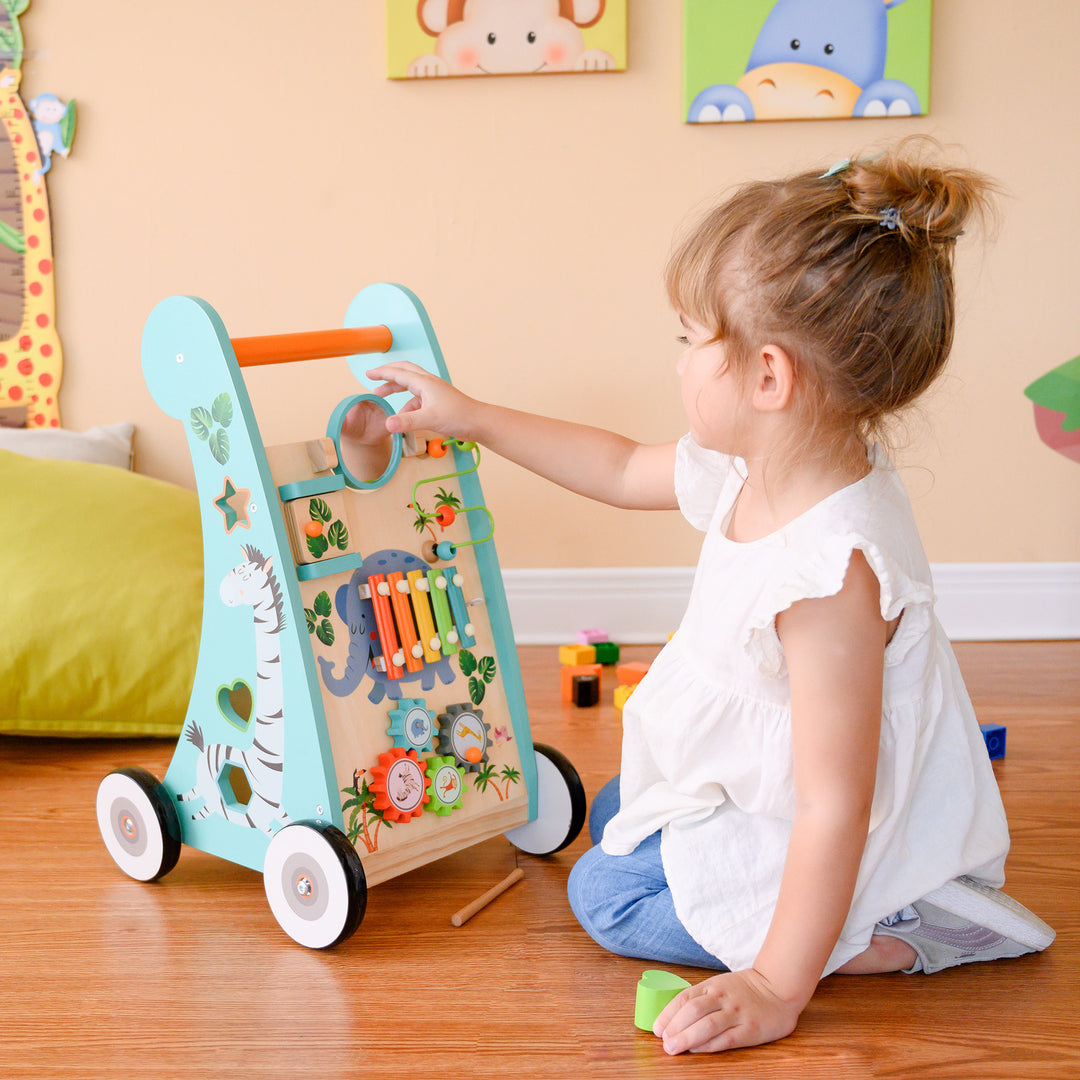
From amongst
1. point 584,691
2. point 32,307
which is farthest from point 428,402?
point 32,307

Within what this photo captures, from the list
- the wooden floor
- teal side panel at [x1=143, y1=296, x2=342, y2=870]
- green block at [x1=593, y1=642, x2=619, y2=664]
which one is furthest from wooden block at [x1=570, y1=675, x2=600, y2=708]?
teal side panel at [x1=143, y1=296, x2=342, y2=870]

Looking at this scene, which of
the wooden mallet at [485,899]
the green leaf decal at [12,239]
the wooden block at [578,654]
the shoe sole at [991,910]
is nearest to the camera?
the shoe sole at [991,910]

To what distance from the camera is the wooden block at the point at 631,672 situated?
5.23 ft

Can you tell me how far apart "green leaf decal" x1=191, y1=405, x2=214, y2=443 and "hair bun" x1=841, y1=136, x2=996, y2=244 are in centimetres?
51

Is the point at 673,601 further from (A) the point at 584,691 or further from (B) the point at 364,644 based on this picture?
(B) the point at 364,644

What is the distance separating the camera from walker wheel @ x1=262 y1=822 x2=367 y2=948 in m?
0.88

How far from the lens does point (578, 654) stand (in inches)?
65.5

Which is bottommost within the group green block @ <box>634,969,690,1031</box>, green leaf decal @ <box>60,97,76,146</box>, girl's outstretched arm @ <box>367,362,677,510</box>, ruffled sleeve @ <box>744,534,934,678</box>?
green block @ <box>634,969,690,1031</box>

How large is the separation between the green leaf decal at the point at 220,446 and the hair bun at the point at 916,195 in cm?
50

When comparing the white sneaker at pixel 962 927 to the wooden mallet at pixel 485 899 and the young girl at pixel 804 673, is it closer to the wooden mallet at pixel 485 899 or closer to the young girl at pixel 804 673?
the young girl at pixel 804 673

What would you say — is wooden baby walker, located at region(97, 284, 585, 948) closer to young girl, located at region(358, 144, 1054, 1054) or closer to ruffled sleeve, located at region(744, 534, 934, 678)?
young girl, located at region(358, 144, 1054, 1054)

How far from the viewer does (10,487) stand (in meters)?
1.44

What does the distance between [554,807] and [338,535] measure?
336 mm

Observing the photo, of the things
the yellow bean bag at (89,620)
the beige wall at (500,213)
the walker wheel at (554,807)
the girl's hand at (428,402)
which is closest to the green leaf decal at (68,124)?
the beige wall at (500,213)
